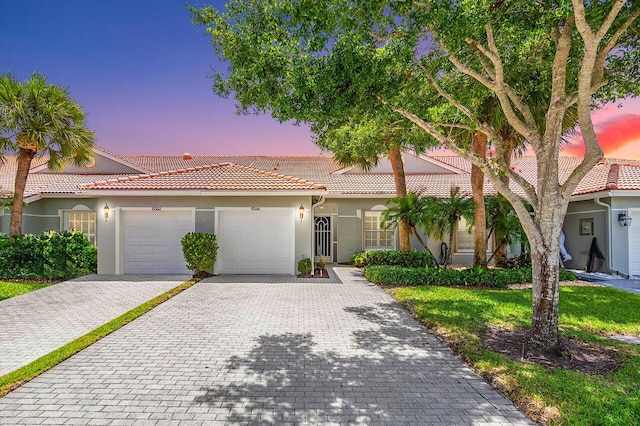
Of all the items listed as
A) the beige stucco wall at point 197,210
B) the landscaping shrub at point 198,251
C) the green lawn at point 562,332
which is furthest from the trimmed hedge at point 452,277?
the landscaping shrub at point 198,251

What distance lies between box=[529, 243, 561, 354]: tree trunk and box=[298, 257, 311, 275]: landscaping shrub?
8.25 meters

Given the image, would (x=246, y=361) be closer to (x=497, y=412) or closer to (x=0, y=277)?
(x=497, y=412)

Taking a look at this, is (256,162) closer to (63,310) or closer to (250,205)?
(250,205)

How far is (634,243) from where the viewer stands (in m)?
12.8

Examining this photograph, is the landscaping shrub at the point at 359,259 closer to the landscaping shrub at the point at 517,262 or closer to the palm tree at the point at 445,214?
the palm tree at the point at 445,214

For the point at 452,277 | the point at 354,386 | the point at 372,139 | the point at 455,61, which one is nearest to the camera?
the point at 354,386

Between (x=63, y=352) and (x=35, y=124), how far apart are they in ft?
34.1

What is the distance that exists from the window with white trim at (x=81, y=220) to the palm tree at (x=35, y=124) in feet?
11.6

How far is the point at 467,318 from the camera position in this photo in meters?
7.25

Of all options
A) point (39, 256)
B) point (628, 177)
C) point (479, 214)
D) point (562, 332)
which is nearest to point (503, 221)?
point (479, 214)

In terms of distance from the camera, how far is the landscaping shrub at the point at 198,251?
11.9 metres

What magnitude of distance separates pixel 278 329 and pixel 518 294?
23.0 feet

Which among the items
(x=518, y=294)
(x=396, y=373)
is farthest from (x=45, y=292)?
(x=518, y=294)

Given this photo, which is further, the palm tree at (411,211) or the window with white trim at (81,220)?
the window with white trim at (81,220)
